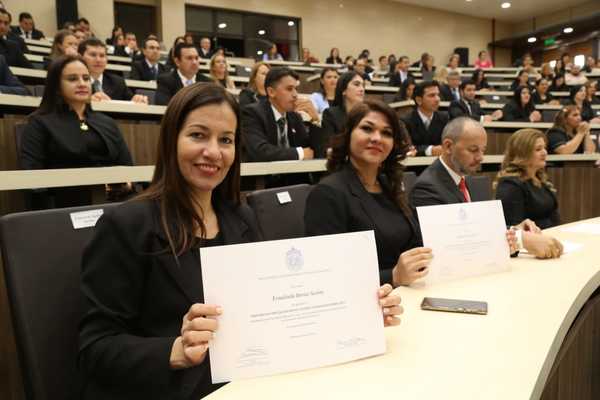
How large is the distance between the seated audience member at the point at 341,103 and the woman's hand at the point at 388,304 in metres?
2.78

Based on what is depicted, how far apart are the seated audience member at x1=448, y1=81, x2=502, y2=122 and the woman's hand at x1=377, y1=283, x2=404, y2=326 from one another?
5.01 metres

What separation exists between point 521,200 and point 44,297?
2.52 metres

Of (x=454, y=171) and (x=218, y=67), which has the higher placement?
(x=218, y=67)

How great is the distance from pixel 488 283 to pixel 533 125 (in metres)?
4.93

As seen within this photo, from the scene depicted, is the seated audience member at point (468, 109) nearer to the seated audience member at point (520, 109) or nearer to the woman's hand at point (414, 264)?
the seated audience member at point (520, 109)

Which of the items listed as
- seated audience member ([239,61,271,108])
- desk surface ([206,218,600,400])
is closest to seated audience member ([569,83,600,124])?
seated audience member ([239,61,271,108])

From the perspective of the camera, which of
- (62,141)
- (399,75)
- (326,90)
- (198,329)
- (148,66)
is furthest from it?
(399,75)

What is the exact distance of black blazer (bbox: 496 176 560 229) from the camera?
2.72 m

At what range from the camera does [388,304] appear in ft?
2.95

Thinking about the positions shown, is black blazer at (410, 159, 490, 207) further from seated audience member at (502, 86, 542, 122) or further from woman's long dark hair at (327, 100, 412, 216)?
seated audience member at (502, 86, 542, 122)

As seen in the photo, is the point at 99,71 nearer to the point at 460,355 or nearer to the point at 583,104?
the point at 460,355

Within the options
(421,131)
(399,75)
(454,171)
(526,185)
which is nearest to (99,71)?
(421,131)

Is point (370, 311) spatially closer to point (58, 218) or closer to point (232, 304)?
point (232, 304)

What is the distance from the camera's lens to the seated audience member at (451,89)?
709 centimetres
